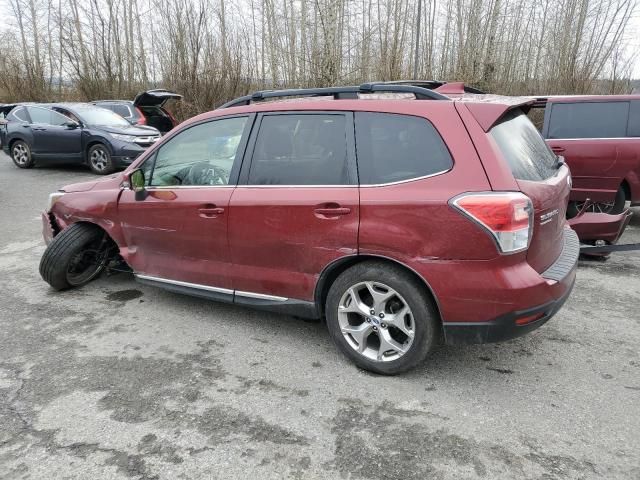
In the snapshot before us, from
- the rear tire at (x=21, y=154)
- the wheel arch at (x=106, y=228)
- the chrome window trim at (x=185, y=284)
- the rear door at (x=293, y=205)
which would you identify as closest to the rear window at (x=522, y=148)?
the rear door at (x=293, y=205)

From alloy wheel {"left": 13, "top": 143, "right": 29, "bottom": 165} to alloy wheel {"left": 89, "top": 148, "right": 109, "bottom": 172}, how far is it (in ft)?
8.02

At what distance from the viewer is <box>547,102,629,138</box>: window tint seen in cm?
639

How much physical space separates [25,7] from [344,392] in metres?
29.9

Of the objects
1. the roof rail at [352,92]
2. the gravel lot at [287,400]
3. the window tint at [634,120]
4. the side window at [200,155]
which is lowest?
the gravel lot at [287,400]

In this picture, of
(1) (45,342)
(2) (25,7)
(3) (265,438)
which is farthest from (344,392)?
(2) (25,7)

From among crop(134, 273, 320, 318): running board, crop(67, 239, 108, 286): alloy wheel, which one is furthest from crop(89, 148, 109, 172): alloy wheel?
crop(134, 273, 320, 318): running board

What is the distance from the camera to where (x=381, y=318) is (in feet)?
9.93

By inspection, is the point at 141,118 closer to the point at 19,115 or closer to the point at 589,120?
the point at 19,115

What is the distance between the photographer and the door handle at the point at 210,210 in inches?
137

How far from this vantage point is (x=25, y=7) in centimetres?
2545

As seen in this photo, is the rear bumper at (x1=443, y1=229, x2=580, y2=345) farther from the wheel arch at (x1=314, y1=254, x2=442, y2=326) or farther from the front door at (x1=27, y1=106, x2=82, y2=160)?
the front door at (x1=27, y1=106, x2=82, y2=160)

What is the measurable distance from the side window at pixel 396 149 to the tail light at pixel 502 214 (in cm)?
26

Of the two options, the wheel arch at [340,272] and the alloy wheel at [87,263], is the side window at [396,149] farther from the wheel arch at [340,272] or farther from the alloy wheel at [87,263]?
the alloy wheel at [87,263]

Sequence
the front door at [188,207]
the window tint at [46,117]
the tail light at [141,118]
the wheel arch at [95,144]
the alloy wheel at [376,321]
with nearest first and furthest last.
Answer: the alloy wheel at [376,321], the front door at [188,207], the wheel arch at [95,144], the window tint at [46,117], the tail light at [141,118]
